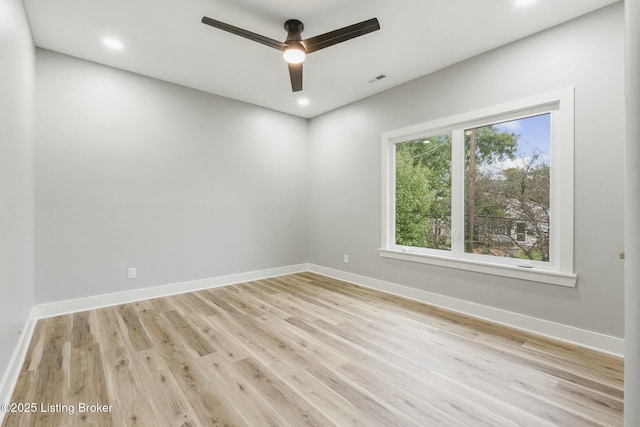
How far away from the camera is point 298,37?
97.9 inches

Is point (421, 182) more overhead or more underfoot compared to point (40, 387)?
more overhead

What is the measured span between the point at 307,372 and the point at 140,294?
8.40ft

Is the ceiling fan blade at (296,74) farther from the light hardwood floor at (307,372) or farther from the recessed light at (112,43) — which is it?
the light hardwood floor at (307,372)

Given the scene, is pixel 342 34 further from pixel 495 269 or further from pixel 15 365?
pixel 15 365

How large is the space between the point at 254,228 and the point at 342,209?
1.42 metres

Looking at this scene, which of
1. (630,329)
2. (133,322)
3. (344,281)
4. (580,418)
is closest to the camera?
(630,329)

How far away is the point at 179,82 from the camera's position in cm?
367

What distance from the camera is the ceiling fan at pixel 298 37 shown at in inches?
85.0

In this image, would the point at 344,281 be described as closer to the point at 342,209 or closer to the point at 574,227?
the point at 342,209

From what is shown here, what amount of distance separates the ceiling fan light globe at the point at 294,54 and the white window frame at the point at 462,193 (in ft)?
5.57

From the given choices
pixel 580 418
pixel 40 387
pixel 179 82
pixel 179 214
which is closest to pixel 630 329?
pixel 580 418

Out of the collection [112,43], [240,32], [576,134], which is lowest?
[576,134]

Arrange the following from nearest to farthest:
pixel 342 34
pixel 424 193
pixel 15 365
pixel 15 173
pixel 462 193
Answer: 1. pixel 15 365
2. pixel 15 173
3. pixel 342 34
4. pixel 462 193
5. pixel 424 193

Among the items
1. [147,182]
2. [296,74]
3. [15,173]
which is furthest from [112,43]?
[296,74]
